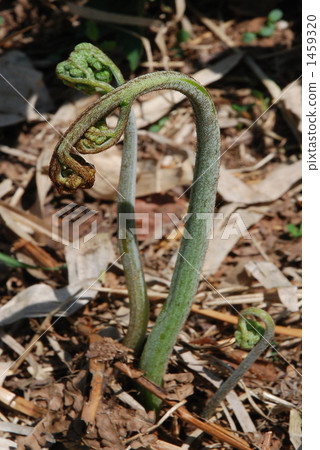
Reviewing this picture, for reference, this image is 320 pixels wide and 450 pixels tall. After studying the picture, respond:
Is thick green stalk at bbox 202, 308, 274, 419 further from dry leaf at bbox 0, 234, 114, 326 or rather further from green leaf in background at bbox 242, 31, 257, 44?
green leaf in background at bbox 242, 31, 257, 44

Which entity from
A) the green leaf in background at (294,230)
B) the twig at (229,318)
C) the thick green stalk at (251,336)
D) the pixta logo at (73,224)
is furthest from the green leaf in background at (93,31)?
the thick green stalk at (251,336)

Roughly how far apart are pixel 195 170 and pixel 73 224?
1394mm

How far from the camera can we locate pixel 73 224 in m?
2.84

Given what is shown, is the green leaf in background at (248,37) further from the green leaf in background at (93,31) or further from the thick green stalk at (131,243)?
the thick green stalk at (131,243)

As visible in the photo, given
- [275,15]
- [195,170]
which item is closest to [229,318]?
[195,170]

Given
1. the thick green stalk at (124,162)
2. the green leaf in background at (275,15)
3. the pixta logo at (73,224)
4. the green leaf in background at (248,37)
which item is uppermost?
the green leaf in background at (275,15)

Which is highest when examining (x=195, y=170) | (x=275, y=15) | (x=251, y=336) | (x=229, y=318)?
(x=275, y=15)

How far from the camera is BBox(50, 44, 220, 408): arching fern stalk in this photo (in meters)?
1.28

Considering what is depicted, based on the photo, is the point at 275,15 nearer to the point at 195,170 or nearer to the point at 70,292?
the point at 70,292

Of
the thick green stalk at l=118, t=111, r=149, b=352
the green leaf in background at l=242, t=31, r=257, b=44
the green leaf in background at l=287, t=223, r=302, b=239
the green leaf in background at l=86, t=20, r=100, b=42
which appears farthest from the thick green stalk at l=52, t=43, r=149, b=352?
the green leaf in background at l=242, t=31, r=257, b=44

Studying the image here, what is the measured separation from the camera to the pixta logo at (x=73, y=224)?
2.68 m

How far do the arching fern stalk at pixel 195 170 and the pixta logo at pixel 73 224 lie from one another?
89 centimetres

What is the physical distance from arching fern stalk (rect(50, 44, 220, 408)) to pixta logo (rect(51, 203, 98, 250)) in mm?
894

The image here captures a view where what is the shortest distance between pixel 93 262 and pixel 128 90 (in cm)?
131
